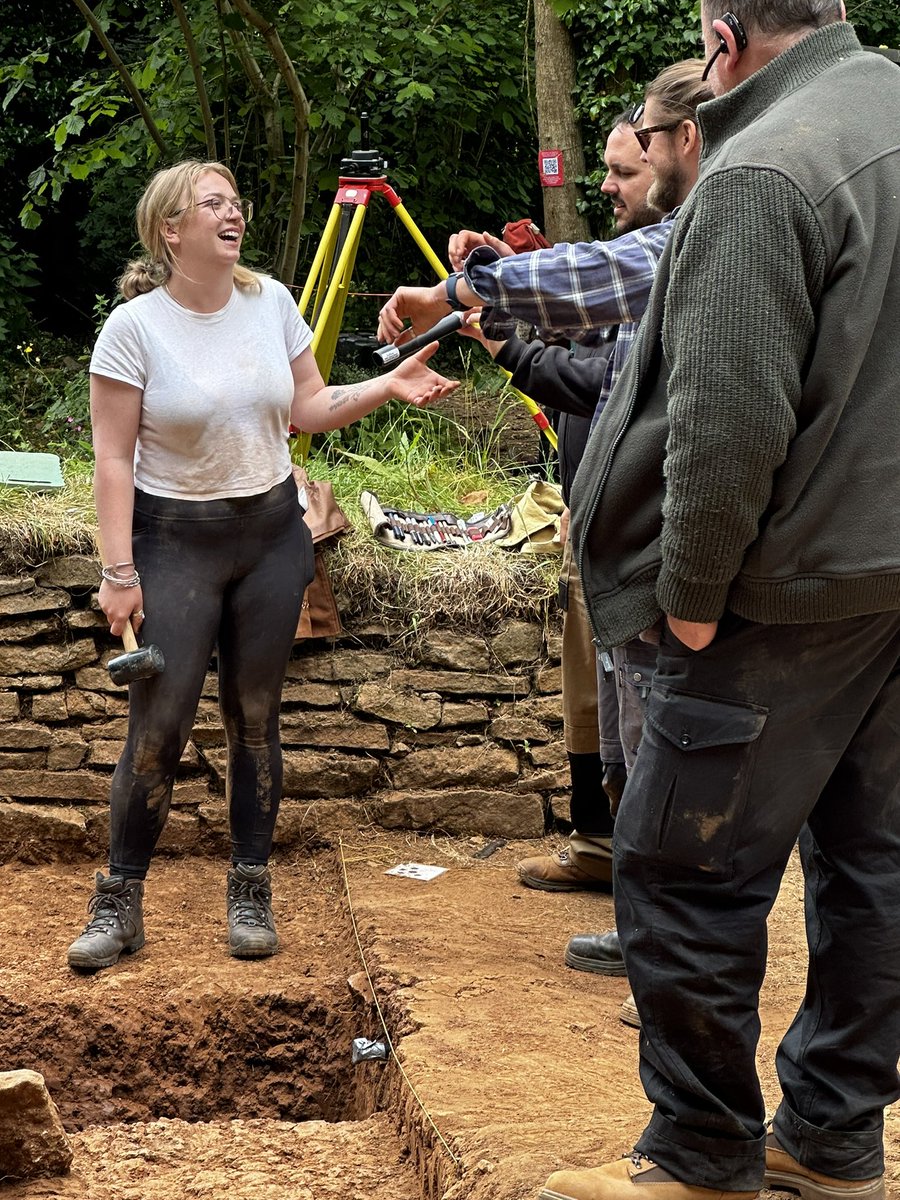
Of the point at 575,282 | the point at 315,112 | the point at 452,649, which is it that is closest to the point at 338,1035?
the point at 452,649

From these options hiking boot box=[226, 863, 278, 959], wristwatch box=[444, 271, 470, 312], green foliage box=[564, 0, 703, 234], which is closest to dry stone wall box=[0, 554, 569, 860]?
hiking boot box=[226, 863, 278, 959]

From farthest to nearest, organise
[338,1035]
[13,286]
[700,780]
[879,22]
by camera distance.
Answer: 1. [13,286]
2. [879,22]
3. [338,1035]
4. [700,780]

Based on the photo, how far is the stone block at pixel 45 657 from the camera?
192 inches

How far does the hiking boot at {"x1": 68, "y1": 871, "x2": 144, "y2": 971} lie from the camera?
371cm

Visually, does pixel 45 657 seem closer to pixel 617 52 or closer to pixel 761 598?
pixel 761 598

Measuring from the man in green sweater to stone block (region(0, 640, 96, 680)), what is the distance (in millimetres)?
3168

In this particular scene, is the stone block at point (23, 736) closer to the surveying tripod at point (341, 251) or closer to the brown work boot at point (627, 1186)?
the surveying tripod at point (341, 251)

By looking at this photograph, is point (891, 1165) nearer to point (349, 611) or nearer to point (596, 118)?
point (349, 611)

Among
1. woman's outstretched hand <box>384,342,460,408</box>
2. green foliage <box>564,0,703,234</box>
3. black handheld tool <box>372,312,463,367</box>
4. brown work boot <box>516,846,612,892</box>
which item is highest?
green foliage <box>564,0,703,234</box>

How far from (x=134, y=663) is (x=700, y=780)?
189 cm

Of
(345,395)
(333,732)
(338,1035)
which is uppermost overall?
(345,395)

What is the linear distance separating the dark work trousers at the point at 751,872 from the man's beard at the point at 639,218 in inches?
60.7

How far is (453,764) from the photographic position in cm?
505

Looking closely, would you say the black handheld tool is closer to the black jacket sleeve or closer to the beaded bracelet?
the black jacket sleeve
